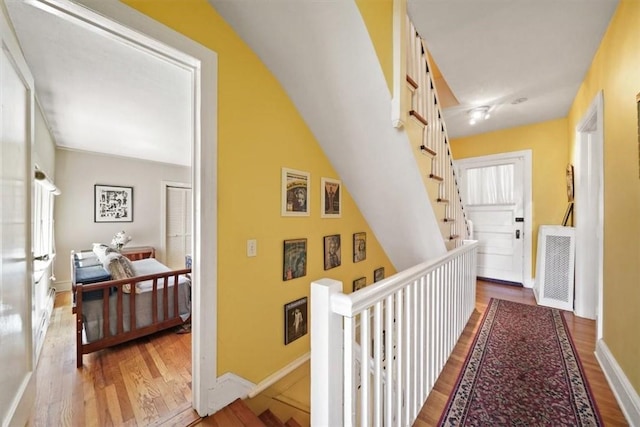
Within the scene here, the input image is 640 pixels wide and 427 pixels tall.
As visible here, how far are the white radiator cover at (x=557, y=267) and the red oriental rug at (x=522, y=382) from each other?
0.59 m

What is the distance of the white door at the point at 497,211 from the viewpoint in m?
3.79

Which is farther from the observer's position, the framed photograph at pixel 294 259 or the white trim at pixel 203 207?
the framed photograph at pixel 294 259

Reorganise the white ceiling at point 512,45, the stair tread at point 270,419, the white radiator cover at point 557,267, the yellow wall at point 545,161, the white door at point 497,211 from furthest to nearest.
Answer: the white door at point 497,211 < the yellow wall at point 545,161 < the white radiator cover at point 557,267 < the white ceiling at point 512,45 < the stair tread at point 270,419

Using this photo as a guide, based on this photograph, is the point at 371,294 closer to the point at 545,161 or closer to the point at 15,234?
the point at 15,234

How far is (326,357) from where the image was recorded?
806 millimetres

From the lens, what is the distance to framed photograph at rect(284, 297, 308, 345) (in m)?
1.84

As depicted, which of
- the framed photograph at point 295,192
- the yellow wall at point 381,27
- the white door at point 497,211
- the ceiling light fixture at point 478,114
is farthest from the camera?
the white door at point 497,211

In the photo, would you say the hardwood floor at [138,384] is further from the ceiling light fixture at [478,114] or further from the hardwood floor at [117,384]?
the ceiling light fixture at [478,114]

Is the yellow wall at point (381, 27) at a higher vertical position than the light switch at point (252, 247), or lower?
higher

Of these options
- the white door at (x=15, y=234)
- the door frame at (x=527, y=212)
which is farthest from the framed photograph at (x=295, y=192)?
the door frame at (x=527, y=212)

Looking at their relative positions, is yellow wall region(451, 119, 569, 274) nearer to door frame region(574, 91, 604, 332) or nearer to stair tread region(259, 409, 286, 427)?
door frame region(574, 91, 604, 332)

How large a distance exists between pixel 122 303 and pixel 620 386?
3.65 m

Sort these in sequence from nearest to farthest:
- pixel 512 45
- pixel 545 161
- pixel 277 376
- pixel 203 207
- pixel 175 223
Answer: pixel 203 207, pixel 277 376, pixel 512 45, pixel 545 161, pixel 175 223

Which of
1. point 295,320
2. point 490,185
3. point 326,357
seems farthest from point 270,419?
point 490,185
